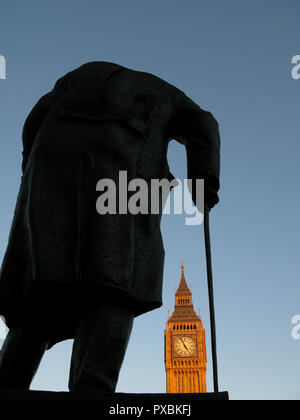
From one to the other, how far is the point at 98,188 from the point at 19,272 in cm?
63

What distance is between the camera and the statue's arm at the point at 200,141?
386 centimetres

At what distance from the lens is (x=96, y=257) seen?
10.5 ft

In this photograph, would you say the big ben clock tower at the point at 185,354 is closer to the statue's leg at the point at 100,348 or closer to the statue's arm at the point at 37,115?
the statue's arm at the point at 37,115

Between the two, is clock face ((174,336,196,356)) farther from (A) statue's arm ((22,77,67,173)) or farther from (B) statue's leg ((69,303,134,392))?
(B) statue's leg ((69,303,134,392))

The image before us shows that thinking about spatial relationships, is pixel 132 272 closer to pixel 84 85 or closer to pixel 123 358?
pixel 123 358

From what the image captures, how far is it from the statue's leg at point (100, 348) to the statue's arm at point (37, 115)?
1.36 m

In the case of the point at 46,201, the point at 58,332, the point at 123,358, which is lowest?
the point at 123,358

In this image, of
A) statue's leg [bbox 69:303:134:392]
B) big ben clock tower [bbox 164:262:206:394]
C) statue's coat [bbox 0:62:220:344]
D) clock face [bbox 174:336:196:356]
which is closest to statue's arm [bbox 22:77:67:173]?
statue's coat [bbox 0:62:220:344]

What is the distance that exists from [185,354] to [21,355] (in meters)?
78.4

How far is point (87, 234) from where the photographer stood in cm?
331

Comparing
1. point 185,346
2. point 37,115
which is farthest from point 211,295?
point 185,346
